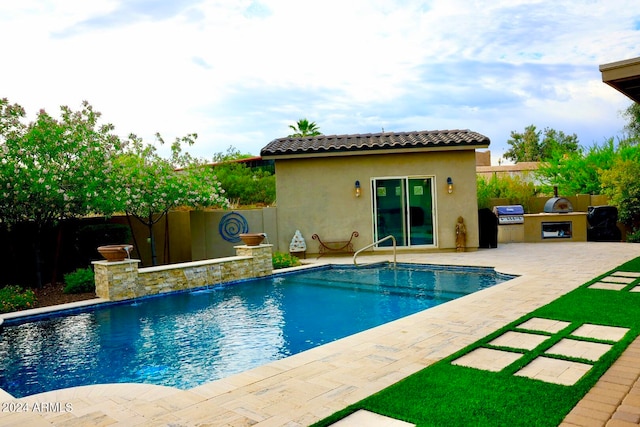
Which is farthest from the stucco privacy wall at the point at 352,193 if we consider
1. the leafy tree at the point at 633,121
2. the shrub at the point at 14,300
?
the leafy tree at the point at 633,121

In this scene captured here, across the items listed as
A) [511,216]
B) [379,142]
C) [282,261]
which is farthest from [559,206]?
[282,261]

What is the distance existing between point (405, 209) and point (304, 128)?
22476 mm

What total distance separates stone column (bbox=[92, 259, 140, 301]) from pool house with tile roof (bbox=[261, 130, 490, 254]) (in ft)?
17.4

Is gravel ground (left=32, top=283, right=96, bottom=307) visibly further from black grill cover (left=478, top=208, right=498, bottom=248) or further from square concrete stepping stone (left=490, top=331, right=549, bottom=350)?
black grill cover (left=478, top=208, right=498, bottom=248)

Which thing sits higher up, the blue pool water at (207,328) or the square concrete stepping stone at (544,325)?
the square concrete stepping stone at (544,325)

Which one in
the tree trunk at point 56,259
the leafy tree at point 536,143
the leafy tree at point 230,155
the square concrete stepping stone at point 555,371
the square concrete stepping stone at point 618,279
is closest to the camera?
the square concrete stepping stone at point 555,371

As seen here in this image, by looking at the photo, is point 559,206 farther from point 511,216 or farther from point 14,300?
point 14,300

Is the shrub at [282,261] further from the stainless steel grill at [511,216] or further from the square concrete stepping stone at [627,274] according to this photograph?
the stainless steel grill at [511,216]

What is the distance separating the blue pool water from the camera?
4.93m

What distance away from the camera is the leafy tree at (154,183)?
10.8m

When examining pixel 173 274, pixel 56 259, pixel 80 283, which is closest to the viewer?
pixel 80 283

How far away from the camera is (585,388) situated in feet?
11.4

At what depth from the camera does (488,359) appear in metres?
4.29

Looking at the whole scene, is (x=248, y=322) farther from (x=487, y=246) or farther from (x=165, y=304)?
(x=487, y=246)
